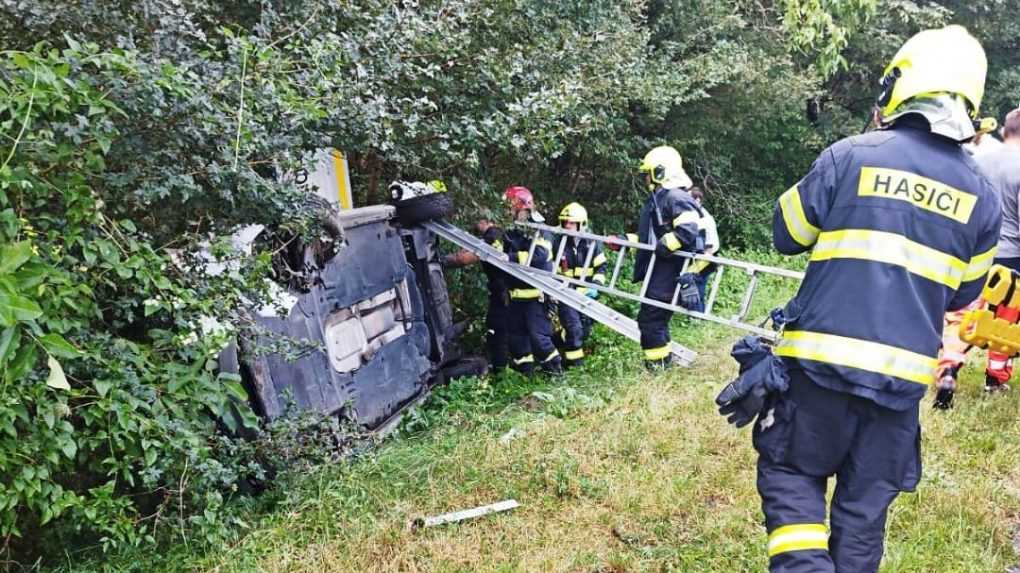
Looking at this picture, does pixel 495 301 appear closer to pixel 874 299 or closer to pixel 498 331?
pixel 498 331

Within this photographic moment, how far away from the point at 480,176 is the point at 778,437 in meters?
4.44

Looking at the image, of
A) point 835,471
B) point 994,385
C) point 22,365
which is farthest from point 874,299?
point 994,385

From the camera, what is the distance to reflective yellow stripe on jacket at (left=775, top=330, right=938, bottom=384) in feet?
7.09

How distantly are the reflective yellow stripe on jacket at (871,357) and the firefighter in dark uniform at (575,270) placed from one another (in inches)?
180

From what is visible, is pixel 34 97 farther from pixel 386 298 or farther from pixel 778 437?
pixel 386 298

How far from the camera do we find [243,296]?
9.80 ft

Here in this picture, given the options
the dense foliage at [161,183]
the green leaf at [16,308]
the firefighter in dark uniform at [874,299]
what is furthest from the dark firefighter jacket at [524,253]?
the green leaf at [16,308]

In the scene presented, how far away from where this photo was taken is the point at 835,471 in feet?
7.61

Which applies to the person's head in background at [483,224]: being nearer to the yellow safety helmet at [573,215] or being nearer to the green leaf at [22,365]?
the yellow safety helmet at [573,215]

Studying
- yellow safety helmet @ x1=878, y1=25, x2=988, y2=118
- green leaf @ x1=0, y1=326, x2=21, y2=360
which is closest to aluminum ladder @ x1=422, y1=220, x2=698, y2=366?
yellow safety helmet @ x1=878, y1=25, x2=988, y2=118

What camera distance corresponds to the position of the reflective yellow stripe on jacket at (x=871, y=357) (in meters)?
2.16

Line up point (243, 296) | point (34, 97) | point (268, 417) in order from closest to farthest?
1. point (34, 97)
2. point (243, 296)
3. point (268, 417)

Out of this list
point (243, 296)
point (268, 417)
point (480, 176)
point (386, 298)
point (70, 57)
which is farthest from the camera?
point (480, 176)

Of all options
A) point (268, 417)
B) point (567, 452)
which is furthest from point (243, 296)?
point (567, 452)
